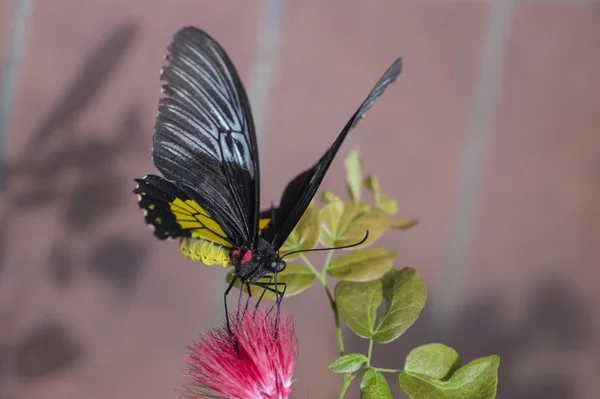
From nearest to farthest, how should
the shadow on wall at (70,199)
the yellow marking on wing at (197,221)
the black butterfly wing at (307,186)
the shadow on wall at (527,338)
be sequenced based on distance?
1. the black butterfly wing at (307,186)
2. the yellow marking on wing at (197,221)
3. the shadow on wall at (70,199)
4. the shadow on wall at (527,338)

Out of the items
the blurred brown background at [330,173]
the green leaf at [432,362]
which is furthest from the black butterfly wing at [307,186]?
the blurred brown background at [330,173]

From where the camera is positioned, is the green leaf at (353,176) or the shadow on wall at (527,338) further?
the shadow on wall at (527,338)

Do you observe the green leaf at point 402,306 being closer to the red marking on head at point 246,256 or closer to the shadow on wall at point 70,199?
the red marking on head at point 246,256

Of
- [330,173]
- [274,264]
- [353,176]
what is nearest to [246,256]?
[274,264]

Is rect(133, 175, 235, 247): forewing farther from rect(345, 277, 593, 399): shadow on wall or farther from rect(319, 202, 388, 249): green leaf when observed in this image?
rect(345, 277, 593, 399): shadow on wall

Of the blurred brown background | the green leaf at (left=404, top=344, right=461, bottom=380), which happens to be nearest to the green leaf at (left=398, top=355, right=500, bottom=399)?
the green leaf at (left=404, top=344, right=461, bottom=380)

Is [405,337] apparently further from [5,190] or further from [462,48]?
[5,190]

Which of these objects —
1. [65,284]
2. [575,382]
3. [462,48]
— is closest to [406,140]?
[462,48]
